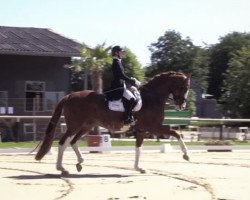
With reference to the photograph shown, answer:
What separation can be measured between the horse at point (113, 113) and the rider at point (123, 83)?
0.64 ft

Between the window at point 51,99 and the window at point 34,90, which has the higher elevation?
the window at point 34,90

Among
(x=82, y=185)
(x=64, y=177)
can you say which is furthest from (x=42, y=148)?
(x=82, y=185)

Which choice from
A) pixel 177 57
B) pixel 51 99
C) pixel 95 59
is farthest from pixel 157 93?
pixel 177 57

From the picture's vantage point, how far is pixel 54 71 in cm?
3797

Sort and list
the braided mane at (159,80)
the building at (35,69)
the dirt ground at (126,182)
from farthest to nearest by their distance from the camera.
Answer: the building at (35,69) → the braided mane at (159,80) → the dirt ground at (126,182)

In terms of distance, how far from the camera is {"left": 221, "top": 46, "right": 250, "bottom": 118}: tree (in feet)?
184

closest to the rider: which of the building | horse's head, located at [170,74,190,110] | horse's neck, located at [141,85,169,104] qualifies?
horse's neck, located at [141,85,169,104]

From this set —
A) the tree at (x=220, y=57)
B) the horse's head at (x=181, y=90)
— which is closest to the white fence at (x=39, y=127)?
the horse's head at (x=181, y=90)

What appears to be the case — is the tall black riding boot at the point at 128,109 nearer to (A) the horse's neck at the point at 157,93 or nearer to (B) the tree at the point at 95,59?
(A) the horse's neck at the point at 157,93

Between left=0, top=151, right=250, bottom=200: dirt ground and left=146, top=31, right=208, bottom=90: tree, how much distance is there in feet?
254

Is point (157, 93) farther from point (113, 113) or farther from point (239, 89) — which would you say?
point (239, 89)

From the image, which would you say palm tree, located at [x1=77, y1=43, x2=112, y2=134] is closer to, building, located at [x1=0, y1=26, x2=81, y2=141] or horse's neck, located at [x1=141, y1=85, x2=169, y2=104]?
building, located at [x1=0, y1=26, x2=81, y2=141]

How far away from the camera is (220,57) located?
103062 millimetres

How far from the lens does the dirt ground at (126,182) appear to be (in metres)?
9.93
